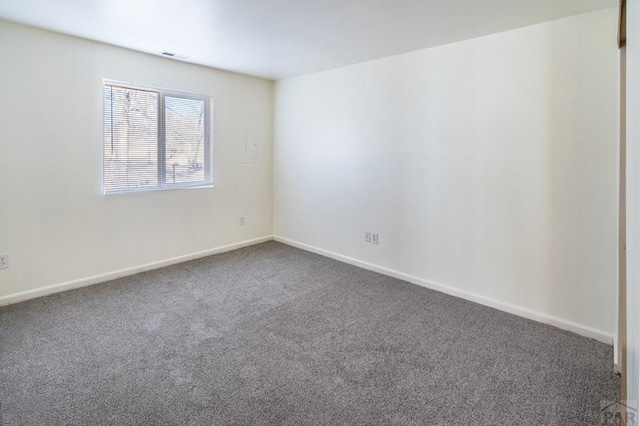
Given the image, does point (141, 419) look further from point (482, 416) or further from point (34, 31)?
point (34, 31)

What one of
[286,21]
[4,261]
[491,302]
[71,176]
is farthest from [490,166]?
[4,261]

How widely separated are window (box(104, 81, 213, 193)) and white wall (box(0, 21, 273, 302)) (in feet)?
0.36

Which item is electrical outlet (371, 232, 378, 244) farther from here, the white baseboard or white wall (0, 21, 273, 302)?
white wall (0, 21, 273, 302)

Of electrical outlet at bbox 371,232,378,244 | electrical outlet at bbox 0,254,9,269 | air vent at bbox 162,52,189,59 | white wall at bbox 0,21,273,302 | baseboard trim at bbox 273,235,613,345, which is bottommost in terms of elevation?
baseboard trim at bbox 273,235,613,345

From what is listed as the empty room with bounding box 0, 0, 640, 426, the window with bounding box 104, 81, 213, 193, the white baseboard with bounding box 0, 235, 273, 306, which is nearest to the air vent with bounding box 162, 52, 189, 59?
the empty room with bounding box 0, 0, 640, 426

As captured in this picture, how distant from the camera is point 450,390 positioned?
1.97 meters

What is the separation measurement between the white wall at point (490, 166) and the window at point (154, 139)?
150cm

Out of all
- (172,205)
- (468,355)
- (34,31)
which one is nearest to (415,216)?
(468,355)

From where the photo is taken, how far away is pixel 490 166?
3004mm

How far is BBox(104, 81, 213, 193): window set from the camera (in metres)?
3.59

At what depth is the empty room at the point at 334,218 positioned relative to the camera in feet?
6.48

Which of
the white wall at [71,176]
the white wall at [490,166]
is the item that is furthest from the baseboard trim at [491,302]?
the white wall at [71,176]

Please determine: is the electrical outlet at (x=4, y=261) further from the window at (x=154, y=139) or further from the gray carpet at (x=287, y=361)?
the window at (x=154, y=139)

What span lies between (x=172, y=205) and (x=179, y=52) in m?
1.69
